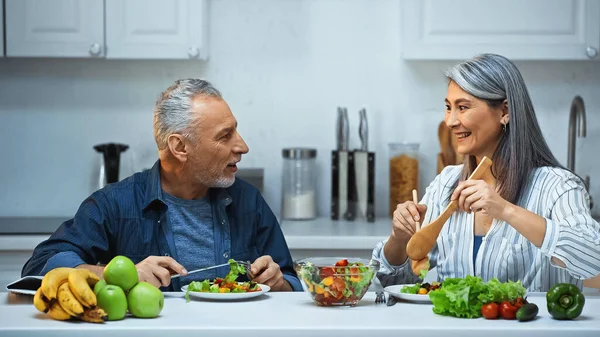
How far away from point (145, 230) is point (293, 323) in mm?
902

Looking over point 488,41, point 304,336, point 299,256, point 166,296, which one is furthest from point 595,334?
point 488,41

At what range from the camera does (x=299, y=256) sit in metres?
3.53

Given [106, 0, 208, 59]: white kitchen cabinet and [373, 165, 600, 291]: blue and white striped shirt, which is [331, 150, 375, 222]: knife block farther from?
[373, 165, 600, 291]: blue and white striped shirt

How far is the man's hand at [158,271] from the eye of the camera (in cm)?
218

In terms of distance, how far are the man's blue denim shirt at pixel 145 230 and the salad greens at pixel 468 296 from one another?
2.38 ft

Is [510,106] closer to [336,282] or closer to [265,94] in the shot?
[336,282]

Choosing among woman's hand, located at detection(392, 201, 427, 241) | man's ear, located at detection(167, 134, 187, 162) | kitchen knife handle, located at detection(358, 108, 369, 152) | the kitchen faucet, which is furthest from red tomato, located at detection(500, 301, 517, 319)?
kitchen knife handle, located at detection(358, 108, 369, 152)

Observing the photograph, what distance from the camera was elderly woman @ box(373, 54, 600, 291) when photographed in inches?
95.4

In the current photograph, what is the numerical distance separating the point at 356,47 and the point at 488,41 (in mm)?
624

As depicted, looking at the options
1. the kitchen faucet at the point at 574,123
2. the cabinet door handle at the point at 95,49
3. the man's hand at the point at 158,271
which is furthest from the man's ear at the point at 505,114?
the cabinet door handle at the point at 95,49

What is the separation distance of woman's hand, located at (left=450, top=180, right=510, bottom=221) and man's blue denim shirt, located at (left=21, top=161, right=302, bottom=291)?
1.96 feet

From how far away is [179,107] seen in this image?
264 cm

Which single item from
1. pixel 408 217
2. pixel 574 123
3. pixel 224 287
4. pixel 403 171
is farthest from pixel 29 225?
pixel 574 123

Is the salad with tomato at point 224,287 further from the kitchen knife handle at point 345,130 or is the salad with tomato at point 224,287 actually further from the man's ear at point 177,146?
the kitchen knife handle at point 345,130
